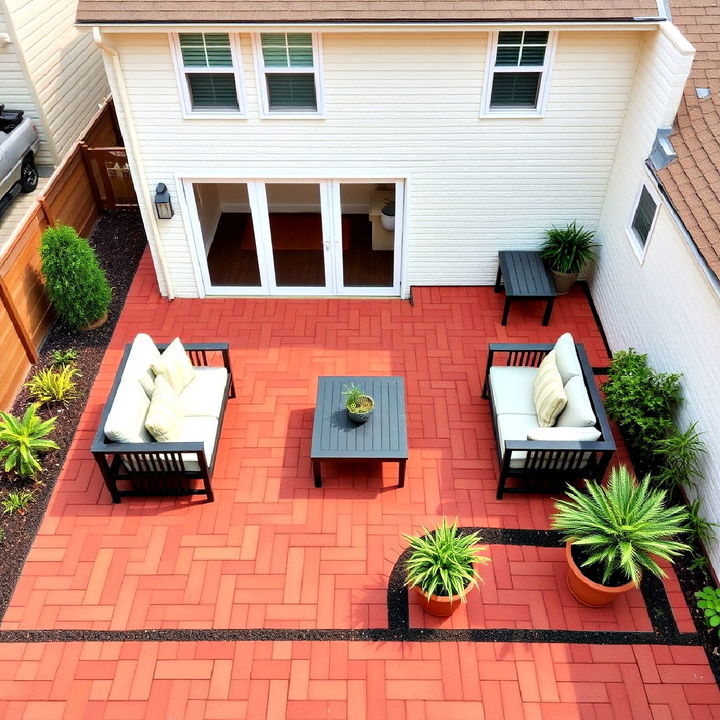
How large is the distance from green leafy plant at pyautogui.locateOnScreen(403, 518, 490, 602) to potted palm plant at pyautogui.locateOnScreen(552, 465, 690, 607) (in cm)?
94

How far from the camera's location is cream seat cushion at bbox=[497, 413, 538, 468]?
23.0ft

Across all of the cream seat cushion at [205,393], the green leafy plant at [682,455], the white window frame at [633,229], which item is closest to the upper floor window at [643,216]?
the white window frame at [633,229]

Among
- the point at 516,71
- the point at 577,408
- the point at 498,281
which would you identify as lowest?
the point at 577,408

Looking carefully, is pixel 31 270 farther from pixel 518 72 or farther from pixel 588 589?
pixel 588 589

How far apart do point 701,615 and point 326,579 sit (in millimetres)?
3649

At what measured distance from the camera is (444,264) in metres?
9.80

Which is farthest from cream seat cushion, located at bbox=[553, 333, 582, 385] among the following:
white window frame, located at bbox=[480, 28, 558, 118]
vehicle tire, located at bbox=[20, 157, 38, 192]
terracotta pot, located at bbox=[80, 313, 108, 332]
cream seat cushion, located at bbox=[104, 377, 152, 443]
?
vehicle tire, located at bbox=[20, 157, 38, 192]

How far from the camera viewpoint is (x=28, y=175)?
1097cm

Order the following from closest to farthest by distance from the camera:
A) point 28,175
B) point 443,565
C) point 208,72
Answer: point 443,565 → point 208,72 → point 28,175

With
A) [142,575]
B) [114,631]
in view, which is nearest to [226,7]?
[142,575]

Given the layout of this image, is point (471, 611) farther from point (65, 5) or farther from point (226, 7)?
point (65, 5)

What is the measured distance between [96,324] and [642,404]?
7.44 meters

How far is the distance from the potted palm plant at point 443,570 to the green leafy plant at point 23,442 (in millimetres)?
4456

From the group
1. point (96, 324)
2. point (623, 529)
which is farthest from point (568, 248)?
point (96, 324)
